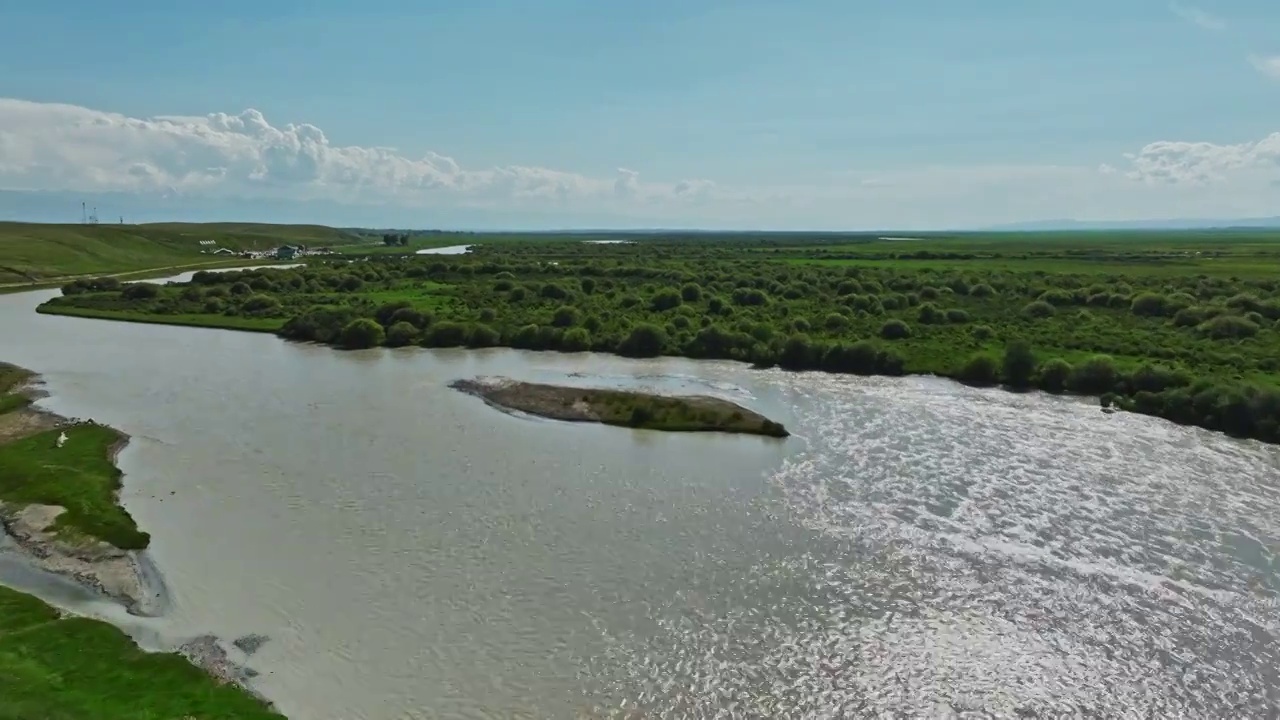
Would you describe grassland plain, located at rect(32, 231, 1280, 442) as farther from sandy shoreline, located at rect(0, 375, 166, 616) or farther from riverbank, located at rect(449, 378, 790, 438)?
sandy shoreline, located at rect(0, 375, 166, 616)

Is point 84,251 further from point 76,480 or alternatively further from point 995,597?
point 995,597

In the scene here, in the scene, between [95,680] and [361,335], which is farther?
[361,335]

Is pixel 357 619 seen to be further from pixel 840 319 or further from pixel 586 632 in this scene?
pixel 840 319

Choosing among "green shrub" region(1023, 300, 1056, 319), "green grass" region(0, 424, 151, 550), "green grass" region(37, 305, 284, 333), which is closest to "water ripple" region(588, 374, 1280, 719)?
"green grass" region(0, 424, 151, 550)

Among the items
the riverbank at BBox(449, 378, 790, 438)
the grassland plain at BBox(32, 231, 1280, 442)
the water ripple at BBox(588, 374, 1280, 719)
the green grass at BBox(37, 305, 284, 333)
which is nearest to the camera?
the water ripple at BBox(588, 374, 1280, 719)

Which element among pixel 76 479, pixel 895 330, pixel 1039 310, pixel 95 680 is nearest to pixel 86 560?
pixel 76 479

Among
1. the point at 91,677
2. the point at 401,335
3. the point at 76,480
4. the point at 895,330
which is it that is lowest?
the point at 91,677

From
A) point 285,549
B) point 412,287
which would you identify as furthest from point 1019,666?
point 412,287
